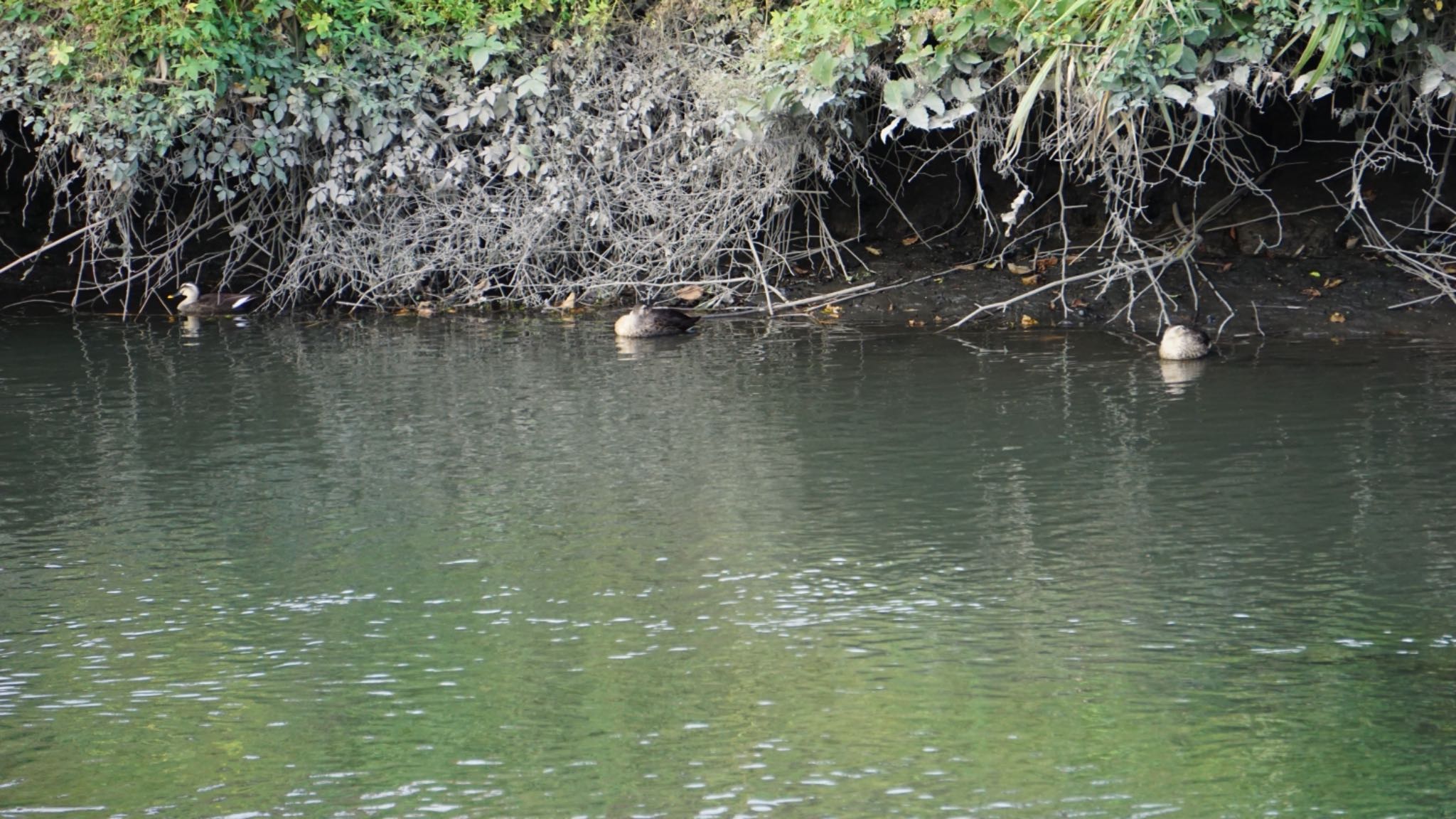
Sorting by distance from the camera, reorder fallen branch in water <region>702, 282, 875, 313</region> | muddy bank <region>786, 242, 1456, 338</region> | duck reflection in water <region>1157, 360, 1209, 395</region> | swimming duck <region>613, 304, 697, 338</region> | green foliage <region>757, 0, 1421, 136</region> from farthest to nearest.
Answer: fallen branch in water <region>702, 282, 875, 313</region>, swimming duck <region>613, 304, 697, 338</region>, muddy bank <region>786, 242, 1456, 338</region>, green foliage <region>757, 0, 1421, 136</region>, duck reflection in water <region>1157, 360, 1209, 395</region>

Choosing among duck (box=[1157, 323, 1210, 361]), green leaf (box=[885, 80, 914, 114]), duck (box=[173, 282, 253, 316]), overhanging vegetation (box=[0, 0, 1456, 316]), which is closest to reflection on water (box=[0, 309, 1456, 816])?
duck (box=[1157, 323, 1210, 361])

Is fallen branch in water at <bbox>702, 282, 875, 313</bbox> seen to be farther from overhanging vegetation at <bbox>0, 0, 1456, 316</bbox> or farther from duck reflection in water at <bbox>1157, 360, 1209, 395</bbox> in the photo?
duck reflection in water at <bbox>1157, 360, 1209, 395</bbox>

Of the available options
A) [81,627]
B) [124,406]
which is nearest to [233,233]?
[124,406]

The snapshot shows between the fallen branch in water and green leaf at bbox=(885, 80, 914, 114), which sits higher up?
green leaf at bbox=(885, 80, 914, 114)

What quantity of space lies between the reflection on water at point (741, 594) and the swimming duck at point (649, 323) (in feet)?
5.63

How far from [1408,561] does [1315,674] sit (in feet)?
4.07

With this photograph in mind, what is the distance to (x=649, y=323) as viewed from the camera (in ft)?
36.1

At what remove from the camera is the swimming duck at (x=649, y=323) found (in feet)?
36.0

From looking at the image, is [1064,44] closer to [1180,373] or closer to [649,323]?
[1180,373]

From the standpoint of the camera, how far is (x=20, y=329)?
463 inches

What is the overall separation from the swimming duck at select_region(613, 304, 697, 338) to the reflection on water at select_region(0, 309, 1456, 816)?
172cm

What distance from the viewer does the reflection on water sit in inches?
151

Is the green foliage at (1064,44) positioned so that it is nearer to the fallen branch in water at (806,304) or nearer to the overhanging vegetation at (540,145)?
the overhanging vegetation at (540,145)

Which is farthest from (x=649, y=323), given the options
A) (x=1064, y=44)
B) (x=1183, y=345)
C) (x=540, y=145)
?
(x=1183, y=345)
